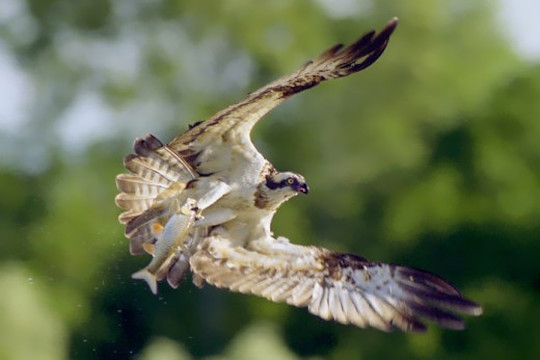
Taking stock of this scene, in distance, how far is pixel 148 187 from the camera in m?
8.01

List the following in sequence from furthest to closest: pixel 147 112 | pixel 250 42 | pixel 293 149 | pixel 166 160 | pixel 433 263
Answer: pixel 250 42
pixel 147 112
pixel 293 149
pixel 433 263
pixel 166 160

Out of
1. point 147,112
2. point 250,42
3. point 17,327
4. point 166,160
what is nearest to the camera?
point 166,160

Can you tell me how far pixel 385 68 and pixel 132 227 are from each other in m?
11.7

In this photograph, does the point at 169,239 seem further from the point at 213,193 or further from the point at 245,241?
the point at 245,241

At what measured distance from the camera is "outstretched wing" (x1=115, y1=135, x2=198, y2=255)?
7879 mm

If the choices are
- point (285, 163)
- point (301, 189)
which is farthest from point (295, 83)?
point (285, 163)

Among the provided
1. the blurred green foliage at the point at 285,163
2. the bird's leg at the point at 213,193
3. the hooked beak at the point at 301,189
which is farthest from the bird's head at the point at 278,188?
the blurred green foliage at the point at 285,163

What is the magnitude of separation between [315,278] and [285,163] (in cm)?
893

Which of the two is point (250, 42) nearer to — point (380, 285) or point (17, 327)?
point (17, 327)

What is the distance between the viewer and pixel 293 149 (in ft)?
55.7

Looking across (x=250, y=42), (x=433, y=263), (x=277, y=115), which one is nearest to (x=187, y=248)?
(x=433, y=263)

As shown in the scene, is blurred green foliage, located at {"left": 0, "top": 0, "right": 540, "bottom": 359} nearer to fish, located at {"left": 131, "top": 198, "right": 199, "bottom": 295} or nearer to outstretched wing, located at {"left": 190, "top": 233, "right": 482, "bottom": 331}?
outstretched wing, located at {"left": 190, "top": 233, "right": 482, "bottom": 331}

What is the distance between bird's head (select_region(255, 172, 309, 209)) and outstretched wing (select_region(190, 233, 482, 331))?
1.01 feet

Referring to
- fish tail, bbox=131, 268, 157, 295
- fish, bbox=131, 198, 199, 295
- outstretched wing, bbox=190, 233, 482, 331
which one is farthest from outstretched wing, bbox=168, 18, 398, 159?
fish tail, bbox=131, 268, 157, 295
